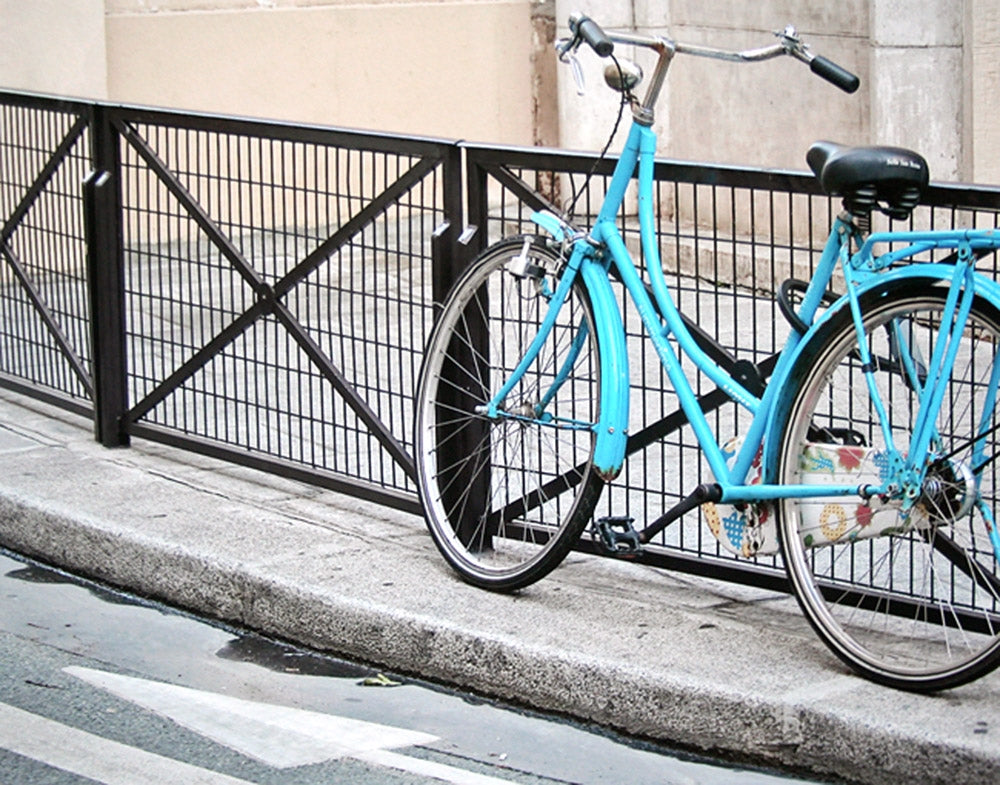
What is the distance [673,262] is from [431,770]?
1.73 meters

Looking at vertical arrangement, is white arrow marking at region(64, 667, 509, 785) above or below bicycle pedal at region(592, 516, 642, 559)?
below

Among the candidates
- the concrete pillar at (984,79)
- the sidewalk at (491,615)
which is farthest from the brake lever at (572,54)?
the concrete pillar at (984,79)

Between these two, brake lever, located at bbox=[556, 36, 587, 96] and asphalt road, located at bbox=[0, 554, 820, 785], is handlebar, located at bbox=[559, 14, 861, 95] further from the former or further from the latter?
asphalt road, located at bbox=[0, 554, 820, 785]

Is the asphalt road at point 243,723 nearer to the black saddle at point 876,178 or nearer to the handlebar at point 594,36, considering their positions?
the black saddle at point 876,178

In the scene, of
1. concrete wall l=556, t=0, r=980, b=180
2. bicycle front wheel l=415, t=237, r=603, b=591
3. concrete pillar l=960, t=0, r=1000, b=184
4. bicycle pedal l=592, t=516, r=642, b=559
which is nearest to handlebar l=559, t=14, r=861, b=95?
bicycle front wheel l=415, t=237, r=603, b=591

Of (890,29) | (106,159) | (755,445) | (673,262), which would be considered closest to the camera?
(755,445)

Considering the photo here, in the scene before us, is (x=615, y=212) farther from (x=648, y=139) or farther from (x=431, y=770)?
(x=431, y=770)

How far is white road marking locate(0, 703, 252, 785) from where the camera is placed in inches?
162

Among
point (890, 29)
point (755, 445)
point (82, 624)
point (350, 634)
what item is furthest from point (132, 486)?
point (890, 29)

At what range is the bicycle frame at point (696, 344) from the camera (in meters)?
4.00

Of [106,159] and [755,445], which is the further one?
[106,159]

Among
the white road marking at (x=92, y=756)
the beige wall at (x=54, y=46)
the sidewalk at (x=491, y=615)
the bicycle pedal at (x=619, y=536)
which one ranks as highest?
the beige wall at (x=54, y=46)

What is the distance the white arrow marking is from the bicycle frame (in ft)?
3.05

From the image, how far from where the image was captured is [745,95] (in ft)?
37.1
